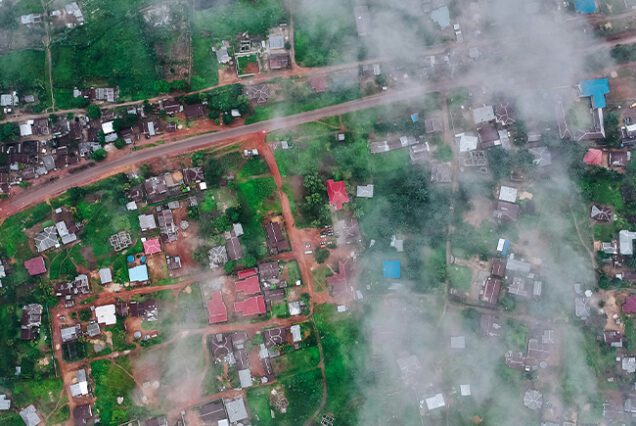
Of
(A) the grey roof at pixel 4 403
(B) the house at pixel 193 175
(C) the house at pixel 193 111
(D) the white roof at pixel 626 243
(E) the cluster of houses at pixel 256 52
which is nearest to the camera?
(A) the grey roof at pixel 4 403

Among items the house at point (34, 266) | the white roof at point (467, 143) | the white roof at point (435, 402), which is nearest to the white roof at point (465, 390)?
the white roof at point (435, 402)

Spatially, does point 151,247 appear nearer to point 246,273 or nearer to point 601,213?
point 246,273

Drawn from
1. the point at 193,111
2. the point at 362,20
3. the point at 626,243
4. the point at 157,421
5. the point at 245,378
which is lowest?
the point at 157,421

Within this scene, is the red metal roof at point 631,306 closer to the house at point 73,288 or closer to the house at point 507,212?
the house at point 507,212

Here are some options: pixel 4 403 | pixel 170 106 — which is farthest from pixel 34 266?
pixel 170 106

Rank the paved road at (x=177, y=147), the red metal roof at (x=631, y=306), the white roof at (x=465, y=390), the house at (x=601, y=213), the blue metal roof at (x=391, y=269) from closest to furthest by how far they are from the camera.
Answer: 1. the red metal roof at (x=631, y=306)
2. the white roof at (x=465, y=390)
3. the house at (x=601, y=213)
4. the blue metal roof at (x=391, y=269)
5. the paved road at (x=177, y=147)

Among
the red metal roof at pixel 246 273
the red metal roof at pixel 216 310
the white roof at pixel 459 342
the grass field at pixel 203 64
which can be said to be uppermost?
the grass field at pixel 203 64

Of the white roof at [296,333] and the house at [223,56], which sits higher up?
the house at [223,56]
